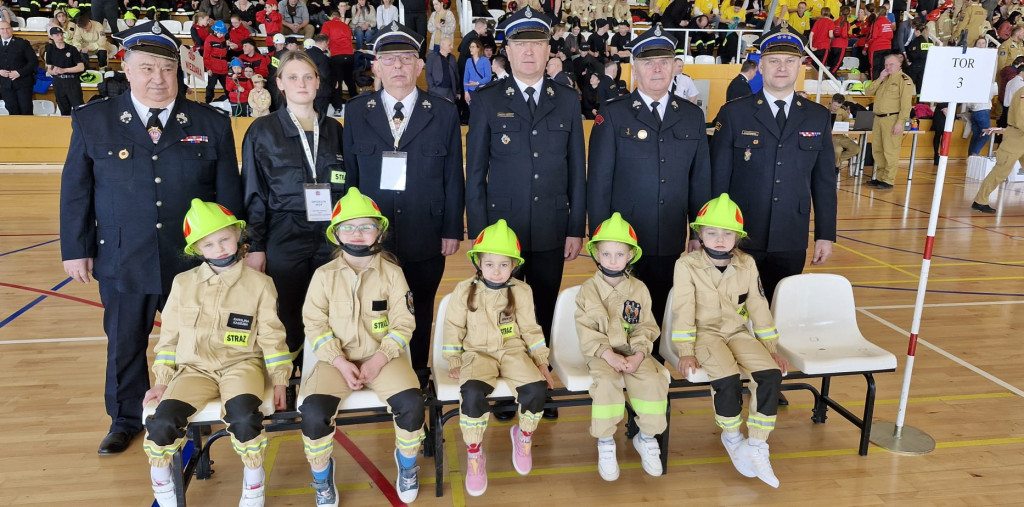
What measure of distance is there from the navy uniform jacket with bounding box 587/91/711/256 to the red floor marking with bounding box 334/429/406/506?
1.65 metres

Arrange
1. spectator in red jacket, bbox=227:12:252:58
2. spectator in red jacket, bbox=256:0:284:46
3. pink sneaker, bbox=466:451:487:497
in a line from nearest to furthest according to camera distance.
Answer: pink sneaker, bbox=466:451:487:497, spectator in red jacket, bbox=227:12:252:58, spectator in red jacket, bbox=256:0:284:46

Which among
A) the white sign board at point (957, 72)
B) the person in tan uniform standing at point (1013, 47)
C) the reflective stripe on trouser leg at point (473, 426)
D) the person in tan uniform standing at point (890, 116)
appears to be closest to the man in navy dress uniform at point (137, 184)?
the reflective stripe on trouser leg at point (473, 426)

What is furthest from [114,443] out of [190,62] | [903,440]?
[190,62]

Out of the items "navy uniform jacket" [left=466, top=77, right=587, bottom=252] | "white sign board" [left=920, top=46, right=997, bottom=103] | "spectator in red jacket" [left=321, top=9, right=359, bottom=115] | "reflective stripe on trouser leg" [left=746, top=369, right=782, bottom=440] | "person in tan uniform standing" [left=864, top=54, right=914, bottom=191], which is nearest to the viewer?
"reflective stripe on trouser leg" [left=746, top=369, right=782, bottom=440]

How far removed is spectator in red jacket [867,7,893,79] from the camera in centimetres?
1424

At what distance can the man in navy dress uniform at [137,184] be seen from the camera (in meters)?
3.11

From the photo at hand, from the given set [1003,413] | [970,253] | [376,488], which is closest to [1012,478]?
[1003,413]

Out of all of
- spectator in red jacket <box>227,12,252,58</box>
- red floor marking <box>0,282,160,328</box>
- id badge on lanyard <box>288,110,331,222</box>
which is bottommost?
red floor marking <box>0,282,160,328</box>

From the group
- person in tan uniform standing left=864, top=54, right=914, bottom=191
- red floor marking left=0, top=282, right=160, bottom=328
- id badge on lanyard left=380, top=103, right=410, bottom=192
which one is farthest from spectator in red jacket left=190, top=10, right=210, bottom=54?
person in tan uniform standing left=864, top=54, right=914, bottom=191

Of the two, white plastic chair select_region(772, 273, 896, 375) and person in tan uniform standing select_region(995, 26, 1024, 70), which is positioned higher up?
person in tan uniform standing select_region(995, 26, 1024, 70)

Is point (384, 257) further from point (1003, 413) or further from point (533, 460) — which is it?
point (1003, 413)

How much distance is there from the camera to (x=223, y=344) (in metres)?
2.94

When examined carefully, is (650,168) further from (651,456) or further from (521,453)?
(521,453)

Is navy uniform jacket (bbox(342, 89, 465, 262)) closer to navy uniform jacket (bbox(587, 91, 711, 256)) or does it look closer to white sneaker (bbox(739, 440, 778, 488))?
navy uniform jacket (bbox(587, 91, 711, 256))
